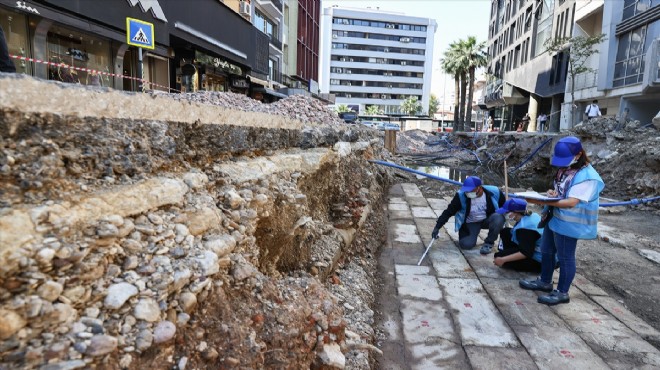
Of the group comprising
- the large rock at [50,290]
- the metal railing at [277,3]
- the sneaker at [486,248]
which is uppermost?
the metal railing at [277,3]

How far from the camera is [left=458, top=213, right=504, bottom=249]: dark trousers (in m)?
5.59

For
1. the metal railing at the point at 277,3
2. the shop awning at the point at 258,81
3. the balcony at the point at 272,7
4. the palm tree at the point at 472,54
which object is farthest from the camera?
the palm tree at the point at 472,54

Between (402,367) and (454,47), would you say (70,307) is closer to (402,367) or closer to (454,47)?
(402,367)

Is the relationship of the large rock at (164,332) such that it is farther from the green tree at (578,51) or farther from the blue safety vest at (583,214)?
the green tree at (578,51)

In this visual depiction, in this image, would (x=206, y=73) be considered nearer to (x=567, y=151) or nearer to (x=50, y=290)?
(x=567, y=151)

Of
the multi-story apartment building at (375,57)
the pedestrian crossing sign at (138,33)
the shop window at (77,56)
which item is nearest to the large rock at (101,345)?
the pedestrian crossing sign at (138,33)

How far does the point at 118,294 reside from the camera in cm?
142

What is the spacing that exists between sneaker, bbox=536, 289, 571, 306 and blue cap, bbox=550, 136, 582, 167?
52.7 inches

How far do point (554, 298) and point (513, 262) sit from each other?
97 cm

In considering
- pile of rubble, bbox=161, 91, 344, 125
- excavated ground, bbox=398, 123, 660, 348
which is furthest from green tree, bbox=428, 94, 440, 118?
pile of rubble, bbox=161, 91, 344, 125

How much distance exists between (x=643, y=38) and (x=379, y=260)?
19571 millimetres

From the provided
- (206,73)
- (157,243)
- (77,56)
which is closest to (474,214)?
(157,243)

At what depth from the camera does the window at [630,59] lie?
17.5 metres

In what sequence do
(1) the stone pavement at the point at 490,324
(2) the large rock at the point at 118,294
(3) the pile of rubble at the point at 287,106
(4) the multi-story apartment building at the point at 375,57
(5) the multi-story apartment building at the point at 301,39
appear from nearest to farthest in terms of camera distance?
(2) the large rock at the point at 118,294 < (1) the stone pavement at the point at 490,324 < (3) the pile of rubble at the point at 287,106 < (5) the multi-story apartment building at the point at 301,39 < (4) the multi-story apartment building at the point at 375,57
